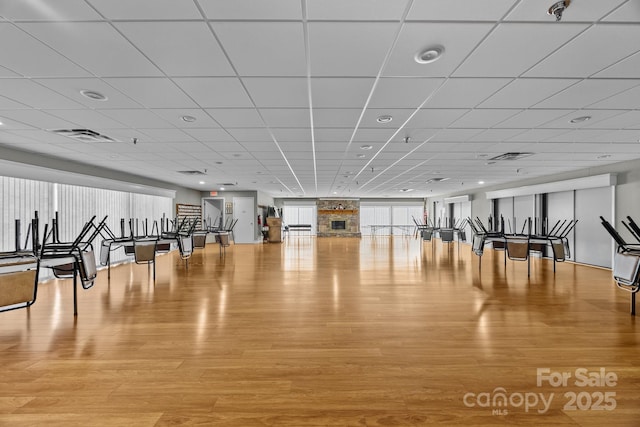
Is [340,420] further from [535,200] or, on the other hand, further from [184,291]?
[535,200]

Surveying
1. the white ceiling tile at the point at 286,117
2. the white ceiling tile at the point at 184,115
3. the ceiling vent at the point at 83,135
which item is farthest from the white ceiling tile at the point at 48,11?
the ceiling vent at the point at 83,135

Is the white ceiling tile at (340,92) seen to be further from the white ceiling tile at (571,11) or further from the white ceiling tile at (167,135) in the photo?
the white ceiling tile at (167,135)

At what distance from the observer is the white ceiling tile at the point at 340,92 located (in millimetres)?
2668

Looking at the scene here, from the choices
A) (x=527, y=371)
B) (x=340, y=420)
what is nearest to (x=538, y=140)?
(x=527, y=371)

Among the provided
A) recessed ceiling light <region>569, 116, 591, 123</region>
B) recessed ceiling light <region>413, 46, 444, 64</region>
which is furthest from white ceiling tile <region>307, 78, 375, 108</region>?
recessed ceiling light <region>569, 116, 591, 123</region>

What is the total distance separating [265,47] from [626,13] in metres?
2.40

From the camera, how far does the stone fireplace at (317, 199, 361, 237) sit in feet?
63.6

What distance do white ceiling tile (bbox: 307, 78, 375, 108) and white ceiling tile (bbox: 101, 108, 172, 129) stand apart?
2.16 metres

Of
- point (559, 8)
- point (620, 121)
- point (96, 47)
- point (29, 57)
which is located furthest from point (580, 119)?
point (29, 57)

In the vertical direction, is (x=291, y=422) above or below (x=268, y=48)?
below

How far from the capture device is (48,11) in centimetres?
174

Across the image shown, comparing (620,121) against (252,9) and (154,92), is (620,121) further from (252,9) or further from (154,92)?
(154,92)

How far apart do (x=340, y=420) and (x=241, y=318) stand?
200cm

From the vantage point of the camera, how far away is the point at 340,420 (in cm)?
165
